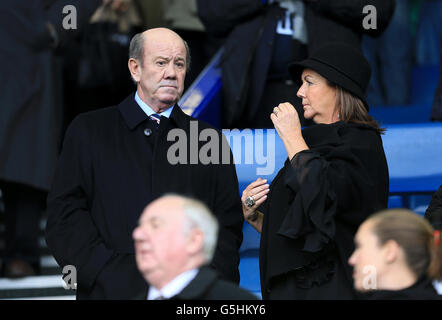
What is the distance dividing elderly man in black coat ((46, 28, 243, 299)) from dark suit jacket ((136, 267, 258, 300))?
2.24 ft

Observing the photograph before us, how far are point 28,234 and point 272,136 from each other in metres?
1.76

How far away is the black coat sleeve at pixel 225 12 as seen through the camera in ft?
19.9

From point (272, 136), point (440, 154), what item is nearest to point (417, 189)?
point (440, 154)

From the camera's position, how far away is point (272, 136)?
5.34 metres

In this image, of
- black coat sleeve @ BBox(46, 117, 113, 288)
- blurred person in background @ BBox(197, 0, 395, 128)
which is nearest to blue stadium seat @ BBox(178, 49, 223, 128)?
blurred person in background @ BBox(197, 0, 395, 128)

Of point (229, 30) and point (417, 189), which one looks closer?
point (417, 189)

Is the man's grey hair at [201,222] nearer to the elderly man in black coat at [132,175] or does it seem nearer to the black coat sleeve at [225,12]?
the elderly man in black coat at [132,175]

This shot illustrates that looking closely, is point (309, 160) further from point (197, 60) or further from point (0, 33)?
point (197, 60)

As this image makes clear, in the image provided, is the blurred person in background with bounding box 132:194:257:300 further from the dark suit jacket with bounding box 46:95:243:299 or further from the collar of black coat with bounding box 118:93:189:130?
the collar of black coat with bounding box 118:93:189:130

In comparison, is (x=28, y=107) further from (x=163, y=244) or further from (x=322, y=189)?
(x=163, y=244)

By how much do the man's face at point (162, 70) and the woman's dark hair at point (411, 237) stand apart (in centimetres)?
131

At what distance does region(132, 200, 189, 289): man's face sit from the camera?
3133mm

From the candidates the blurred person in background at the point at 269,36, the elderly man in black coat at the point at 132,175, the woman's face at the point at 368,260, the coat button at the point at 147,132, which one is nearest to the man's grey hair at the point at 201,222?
the woman's face at the point at 368,260

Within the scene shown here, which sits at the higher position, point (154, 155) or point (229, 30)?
point (229, 30)
